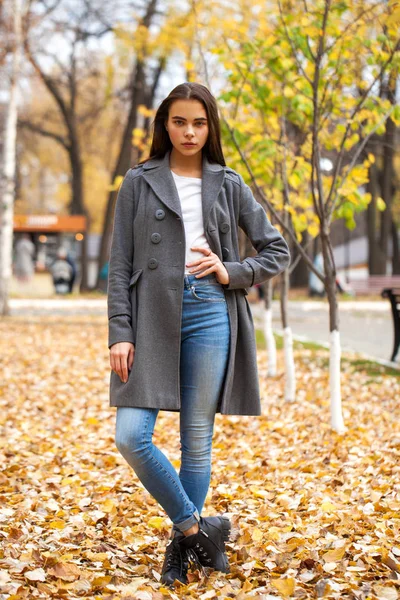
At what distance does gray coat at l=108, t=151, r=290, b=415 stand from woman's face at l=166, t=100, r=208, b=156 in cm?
10

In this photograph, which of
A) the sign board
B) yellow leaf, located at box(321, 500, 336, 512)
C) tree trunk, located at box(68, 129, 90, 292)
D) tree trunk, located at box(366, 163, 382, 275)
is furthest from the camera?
the sign board

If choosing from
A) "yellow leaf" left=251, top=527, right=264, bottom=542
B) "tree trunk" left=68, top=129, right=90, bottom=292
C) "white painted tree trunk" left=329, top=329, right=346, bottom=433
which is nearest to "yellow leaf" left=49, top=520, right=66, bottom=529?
"yellow leaf" left=251, top=527, right=264, bottom=542

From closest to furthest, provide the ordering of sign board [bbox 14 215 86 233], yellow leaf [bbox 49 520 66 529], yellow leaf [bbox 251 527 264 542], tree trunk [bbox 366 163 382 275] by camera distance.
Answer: yellow leaf [bbox 251 527 264 542]
yellow leaf [bbox 49 520 66 529]
tree trunk [bbox 366 163 382 275]
sign board [bbox 14 215 86 233]

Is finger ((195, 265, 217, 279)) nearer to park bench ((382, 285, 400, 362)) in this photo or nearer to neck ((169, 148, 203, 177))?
neck ((169, 148, 203, 177))

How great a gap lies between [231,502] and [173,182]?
220cm

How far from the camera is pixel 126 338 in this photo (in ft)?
11.1

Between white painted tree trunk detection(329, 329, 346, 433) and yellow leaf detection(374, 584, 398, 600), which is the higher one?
white painted tree trunk detection(329, 329, 346, 433)

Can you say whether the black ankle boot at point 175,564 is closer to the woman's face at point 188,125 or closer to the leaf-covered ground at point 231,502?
the leaf-covered ground at point 231,502

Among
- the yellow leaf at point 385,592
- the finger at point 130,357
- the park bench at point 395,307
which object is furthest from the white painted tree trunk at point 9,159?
the yellow leaf at point 385,592

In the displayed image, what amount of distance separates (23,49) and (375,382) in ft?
38.8

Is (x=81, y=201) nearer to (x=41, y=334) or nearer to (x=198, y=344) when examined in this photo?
(x=41, y=334)

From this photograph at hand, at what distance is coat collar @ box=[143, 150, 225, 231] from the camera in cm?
347

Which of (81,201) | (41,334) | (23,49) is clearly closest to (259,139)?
(41,334)

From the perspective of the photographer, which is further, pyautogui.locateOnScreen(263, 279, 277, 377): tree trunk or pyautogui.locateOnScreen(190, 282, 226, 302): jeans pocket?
pyautogui.locateOnScreen(263, 279, 277, 377): tree trunk
